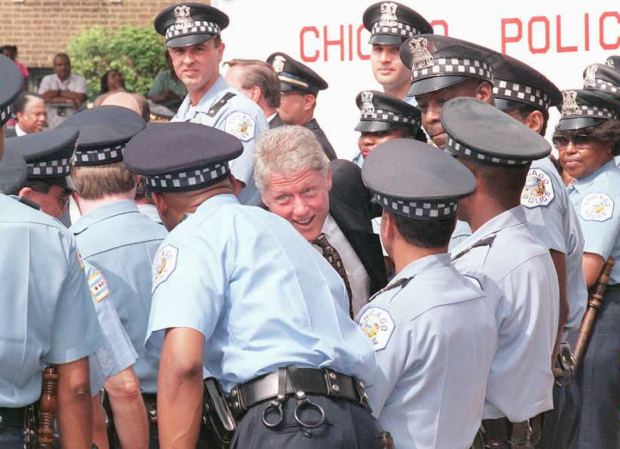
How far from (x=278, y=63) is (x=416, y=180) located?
384 centimetres

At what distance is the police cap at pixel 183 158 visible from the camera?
4309 millimetres

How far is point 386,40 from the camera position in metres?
7.53

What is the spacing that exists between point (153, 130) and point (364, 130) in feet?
7.62

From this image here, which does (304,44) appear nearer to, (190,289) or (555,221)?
(555,221)

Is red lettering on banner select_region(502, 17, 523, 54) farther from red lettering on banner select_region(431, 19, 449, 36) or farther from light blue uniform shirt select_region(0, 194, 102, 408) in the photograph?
light blue uniform shirt select_region(0, 194, 102, 408)

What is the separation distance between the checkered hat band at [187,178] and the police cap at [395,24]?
3.36 meters

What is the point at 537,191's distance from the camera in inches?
220

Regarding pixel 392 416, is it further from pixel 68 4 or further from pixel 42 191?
pixel 68 4

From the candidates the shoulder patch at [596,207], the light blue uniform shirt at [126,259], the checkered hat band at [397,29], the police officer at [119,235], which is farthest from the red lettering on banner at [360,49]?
the light blue uniform shirt at [126,259]

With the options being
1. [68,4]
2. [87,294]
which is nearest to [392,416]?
[87,294]

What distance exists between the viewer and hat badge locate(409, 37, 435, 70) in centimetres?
566

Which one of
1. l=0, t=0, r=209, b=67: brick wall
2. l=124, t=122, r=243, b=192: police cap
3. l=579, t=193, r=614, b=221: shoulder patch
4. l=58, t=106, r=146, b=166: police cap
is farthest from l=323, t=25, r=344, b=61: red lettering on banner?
l=0, t=0, r=209, b=67: brick wall

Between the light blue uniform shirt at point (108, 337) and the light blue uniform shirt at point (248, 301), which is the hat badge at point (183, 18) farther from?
the light blue uniform shirt at point (248, 301)

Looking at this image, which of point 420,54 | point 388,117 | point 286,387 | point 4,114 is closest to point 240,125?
point 388,117
